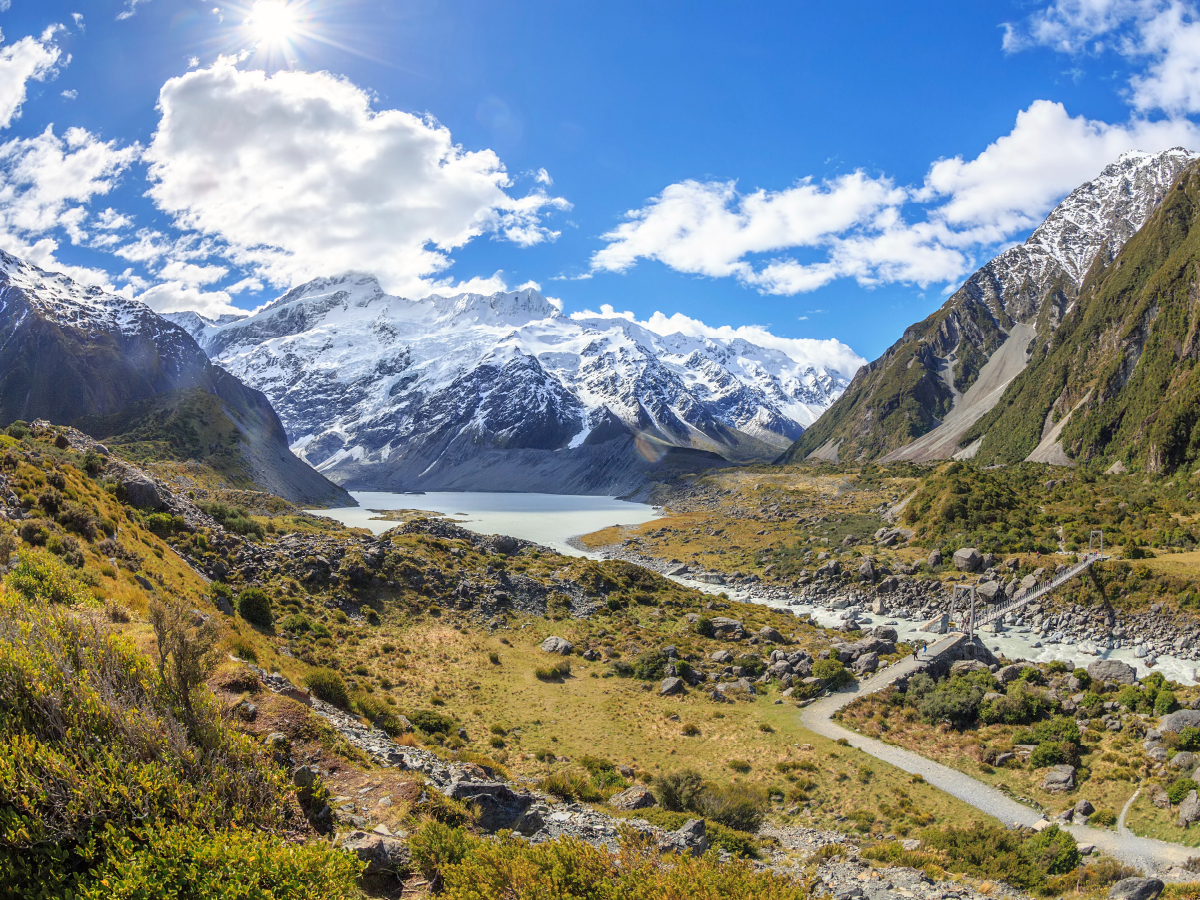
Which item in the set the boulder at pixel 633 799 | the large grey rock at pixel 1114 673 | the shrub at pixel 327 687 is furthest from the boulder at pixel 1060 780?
the shrub at pixel 327 687

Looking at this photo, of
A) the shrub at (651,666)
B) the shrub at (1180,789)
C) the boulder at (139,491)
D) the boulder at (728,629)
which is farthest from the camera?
the boulder at (728,629)

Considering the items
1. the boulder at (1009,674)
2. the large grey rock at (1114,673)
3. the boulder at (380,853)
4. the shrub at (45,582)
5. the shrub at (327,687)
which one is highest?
the shrub at (45,582)

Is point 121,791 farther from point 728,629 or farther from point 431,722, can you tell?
point 728,629

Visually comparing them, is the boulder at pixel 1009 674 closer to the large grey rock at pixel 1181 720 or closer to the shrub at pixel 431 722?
the large grey rock at pixel 1181 720

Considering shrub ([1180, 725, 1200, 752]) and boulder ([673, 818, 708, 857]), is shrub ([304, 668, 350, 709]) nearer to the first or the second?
boulder ([673, 818, 708, 857])

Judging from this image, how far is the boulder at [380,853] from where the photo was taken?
1088 cm

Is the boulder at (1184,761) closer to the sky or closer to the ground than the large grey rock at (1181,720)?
closer to the ground

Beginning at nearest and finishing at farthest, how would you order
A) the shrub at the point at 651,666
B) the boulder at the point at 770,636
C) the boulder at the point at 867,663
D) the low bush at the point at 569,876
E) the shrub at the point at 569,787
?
the low bush at the point at 569,876, the shrub at the point at 569,787, the boulder at the point at 867,663, the shrub at the point at 651,666, the boulder at the point at 770,636

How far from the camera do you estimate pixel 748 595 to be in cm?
6675

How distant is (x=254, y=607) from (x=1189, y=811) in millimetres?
37716

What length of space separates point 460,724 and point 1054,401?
162 metres

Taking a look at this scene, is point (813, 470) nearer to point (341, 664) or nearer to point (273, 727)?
point (341, 664)

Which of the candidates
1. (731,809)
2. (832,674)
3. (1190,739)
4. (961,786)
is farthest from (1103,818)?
(832,674)

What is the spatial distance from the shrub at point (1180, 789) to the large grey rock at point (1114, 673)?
40.7 ft
